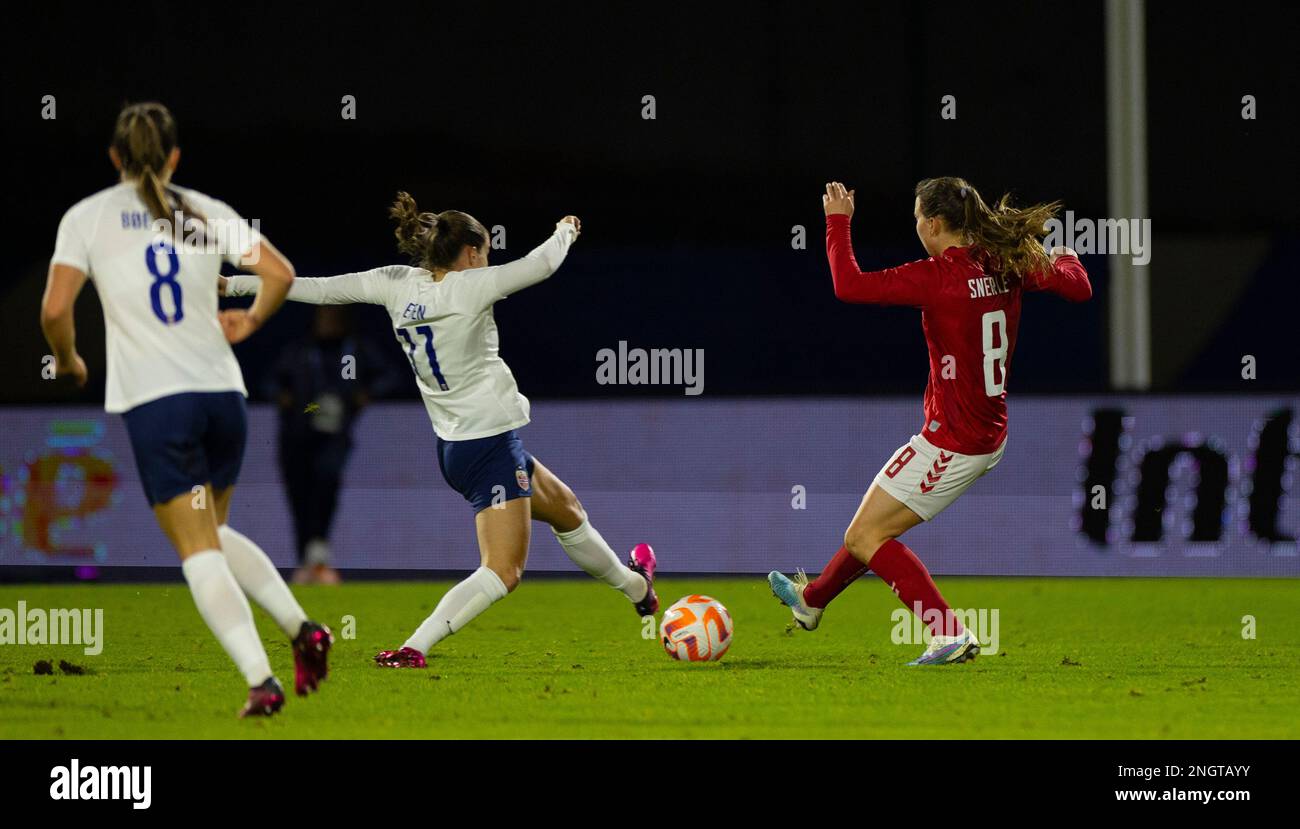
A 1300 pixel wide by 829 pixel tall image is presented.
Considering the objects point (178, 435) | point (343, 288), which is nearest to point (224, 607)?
point (178, 435)

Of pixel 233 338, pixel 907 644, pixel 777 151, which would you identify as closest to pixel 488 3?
pixel 777 151

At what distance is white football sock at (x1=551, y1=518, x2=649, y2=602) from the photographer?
7.69 m

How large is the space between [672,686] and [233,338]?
203 centimetres

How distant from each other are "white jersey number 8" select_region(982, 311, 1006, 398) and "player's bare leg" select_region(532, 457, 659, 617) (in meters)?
1.69

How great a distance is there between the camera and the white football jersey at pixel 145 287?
18.1 ft

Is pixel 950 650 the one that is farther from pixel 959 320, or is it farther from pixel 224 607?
pixel 224 607

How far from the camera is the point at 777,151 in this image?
20438mm

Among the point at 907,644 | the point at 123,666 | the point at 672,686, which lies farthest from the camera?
the point at 907,644

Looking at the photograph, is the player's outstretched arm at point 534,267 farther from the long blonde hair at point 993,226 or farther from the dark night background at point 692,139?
the dark night background at point 692,139

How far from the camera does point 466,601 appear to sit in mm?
7012

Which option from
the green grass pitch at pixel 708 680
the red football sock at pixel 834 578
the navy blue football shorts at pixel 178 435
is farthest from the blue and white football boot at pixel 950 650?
the navy blue football shorts at pixel 178 435

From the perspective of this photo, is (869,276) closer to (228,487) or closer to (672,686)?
(672,686)

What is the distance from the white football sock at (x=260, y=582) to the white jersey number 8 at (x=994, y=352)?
8.77 ft

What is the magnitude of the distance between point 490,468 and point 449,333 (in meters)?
0.53
